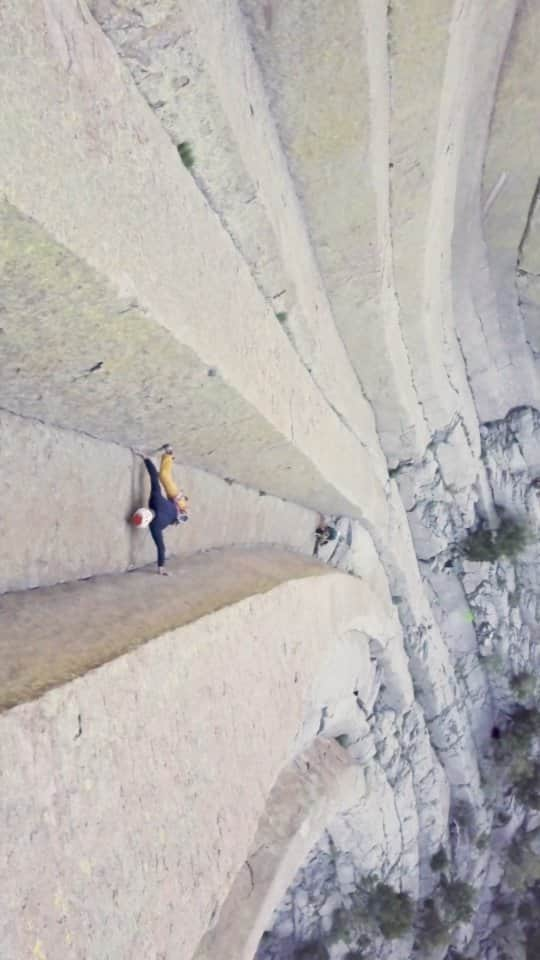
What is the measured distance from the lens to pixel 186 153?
11.2ft

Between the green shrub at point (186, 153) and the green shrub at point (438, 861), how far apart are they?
28.0ft

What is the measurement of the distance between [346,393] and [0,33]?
4506 millimetres

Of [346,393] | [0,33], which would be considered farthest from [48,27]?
[346,393]

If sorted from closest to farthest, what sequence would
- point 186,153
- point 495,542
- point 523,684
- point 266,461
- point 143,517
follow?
point 186,153 → point 143,517 → point 266,461 → point 495,542 → point 523,684

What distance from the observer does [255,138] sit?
12.9ft

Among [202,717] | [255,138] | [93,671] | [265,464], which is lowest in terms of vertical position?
[202,717]

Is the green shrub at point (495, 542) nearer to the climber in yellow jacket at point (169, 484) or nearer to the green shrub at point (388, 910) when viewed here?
the green shrub at point (388, 910)

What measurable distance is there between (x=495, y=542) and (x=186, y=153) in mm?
6488

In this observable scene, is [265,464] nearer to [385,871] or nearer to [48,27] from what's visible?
[48,27]

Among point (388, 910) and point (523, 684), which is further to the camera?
point (523, 684)

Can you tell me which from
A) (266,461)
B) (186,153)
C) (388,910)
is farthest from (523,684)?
(186,153)

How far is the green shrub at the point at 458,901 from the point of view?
27.9 feet

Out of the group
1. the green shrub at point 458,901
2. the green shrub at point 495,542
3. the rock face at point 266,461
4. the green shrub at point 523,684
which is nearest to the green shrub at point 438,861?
the rock face at point 266,461

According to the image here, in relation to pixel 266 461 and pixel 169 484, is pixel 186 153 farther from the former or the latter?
pixel 266 461
